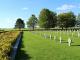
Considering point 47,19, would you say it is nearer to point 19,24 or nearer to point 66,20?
point 66,20

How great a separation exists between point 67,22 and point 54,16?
36.7 feet

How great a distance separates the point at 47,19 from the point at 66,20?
30.1 ft

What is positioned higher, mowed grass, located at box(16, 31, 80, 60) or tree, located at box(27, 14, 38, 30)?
tree, located at box(27, 14, 38, 30)

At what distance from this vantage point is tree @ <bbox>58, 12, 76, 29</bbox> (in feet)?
402

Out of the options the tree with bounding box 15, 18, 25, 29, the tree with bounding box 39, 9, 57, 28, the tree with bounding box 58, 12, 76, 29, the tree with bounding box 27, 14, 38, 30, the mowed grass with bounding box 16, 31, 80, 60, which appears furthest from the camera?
the tree with bounding box 15, 18, 25, 29

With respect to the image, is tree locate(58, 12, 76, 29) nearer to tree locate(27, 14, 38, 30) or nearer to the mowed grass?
tree locate(27, 14, 38, 30)

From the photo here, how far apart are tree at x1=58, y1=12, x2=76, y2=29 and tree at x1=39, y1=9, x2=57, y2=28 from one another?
310 centimetres

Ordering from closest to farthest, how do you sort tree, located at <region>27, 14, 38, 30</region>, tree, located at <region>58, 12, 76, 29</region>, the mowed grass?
the mowed grass
tree, located at <region>58, 12, 76, 29</region>
tree, located at <region>27, 14, 38, 30</region>

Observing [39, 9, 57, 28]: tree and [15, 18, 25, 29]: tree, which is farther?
[15, 18, 25, 29]: tree

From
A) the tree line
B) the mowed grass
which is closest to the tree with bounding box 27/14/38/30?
the tree line

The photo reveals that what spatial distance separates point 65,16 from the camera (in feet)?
421

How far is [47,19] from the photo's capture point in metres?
127

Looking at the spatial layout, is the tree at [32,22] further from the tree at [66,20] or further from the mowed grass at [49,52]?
the mowed grass at [49,52]

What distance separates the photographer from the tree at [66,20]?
123 meters
